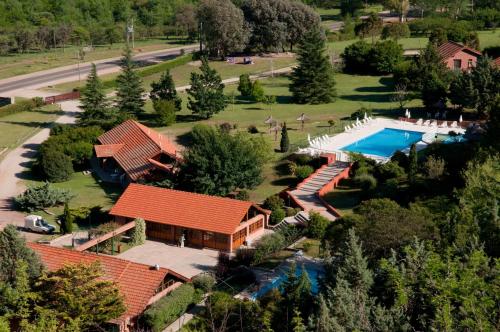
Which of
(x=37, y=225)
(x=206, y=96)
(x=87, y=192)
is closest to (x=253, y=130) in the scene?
(x=206, y=96)

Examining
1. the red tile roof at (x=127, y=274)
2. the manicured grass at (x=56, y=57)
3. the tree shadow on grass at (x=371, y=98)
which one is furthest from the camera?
the manicured grass at (x=56, y=57)

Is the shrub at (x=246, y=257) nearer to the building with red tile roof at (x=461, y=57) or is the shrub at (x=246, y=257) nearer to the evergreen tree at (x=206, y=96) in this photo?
the evergreen tree at (x=206, y=96)

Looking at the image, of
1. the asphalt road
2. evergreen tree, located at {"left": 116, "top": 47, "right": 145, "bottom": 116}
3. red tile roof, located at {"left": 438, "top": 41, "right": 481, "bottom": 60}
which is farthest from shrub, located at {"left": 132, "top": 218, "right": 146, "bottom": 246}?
red tile roof, located at {"left": 438, "top": 41, "right": 481, "bottom": 60}

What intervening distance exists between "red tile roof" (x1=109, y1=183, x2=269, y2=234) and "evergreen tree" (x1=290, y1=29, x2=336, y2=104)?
28.6 m

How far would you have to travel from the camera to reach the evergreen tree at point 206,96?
61625mm

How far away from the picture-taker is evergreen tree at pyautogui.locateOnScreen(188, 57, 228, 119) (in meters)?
61.6

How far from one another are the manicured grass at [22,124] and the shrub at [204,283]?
89.4 feet

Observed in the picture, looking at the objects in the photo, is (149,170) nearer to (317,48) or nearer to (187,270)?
(187,270)

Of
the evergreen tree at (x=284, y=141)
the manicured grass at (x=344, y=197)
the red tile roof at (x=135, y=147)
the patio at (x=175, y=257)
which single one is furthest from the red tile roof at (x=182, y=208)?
the evergreen tree at (x=284, y=141)

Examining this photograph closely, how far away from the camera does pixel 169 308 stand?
31203 millimetres

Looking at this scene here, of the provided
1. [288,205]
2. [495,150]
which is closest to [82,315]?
[288,205]

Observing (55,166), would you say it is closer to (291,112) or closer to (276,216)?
(276,216)

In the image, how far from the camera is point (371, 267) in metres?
30.0

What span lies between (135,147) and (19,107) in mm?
21849
